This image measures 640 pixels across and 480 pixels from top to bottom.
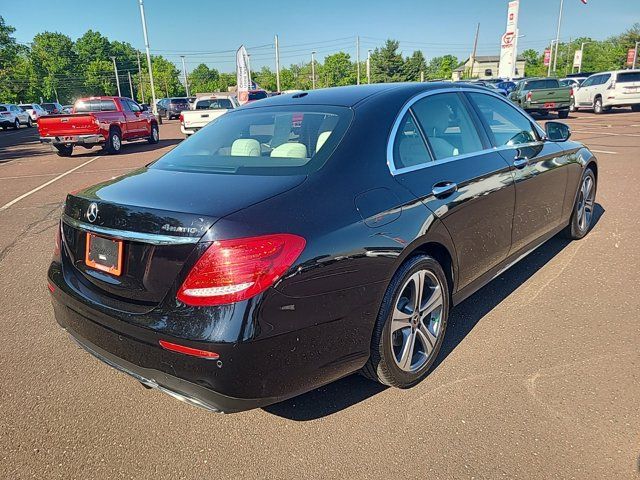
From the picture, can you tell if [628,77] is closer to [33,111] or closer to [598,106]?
[598,106]

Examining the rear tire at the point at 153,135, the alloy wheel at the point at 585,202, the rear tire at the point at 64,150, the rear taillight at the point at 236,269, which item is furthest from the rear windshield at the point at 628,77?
the rear taillight at the point at 236,269

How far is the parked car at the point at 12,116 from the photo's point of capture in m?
34.3

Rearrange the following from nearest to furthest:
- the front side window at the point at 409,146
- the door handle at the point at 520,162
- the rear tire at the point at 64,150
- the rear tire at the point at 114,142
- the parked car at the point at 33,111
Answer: the front side window at the point at 409,146
the door handle at the point at 520,162
the rear tire at the point at 64,150
the rear tire at the point at 114,142
the parked car at the point at 33,111

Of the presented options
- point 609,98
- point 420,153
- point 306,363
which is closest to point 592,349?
point 420,153

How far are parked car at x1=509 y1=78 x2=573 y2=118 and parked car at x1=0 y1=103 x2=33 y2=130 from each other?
33.2 metres

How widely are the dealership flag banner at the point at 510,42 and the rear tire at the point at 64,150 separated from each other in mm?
38583

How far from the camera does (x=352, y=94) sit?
3152 millimetres

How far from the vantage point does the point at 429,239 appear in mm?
2721

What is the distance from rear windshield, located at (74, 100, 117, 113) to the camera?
16.8 m

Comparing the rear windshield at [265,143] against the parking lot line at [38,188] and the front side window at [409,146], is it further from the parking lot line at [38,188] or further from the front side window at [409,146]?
the parking lot line at [38,188]

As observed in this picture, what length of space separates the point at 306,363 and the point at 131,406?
116 cm

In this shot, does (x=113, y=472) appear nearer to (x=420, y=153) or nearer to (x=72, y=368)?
(x=72, y=368)

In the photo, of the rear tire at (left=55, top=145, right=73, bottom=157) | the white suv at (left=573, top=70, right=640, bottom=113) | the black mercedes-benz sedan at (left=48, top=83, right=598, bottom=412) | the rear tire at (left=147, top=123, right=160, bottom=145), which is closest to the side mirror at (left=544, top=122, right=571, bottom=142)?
the black mercedes-benz sedan at (left=48, top=83, right=598, bottom=412)

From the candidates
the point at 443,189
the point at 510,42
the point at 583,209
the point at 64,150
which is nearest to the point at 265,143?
the point at 443,189
